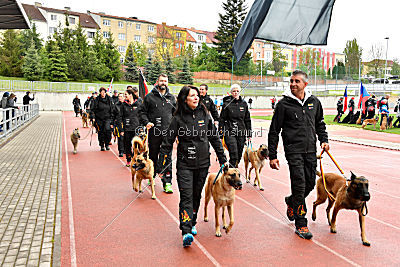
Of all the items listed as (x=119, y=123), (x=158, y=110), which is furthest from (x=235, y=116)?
(x=119, y=123)

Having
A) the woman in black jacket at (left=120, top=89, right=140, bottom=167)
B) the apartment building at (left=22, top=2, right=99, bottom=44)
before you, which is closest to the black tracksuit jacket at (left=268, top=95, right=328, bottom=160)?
the woman in black jacket at (left=120, top=89, right=140, bottom=167)

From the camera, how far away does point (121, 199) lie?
6953 mm

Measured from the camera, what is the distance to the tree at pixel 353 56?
75.7 m

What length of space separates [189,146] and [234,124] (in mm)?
3483

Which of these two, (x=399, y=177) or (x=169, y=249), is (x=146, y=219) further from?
(x=399, y=177)

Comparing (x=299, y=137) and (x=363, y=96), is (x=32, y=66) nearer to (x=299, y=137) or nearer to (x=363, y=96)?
(x=363, y=96)

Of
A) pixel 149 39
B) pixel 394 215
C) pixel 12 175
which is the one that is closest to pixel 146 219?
pixel 394 215

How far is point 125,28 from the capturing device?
8606cm

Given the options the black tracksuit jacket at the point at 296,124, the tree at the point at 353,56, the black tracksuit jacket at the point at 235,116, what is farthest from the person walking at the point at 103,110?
the tree at the point at 353,56

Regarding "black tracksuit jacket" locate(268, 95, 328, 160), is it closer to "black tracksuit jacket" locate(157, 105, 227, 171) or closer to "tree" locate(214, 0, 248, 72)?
"black tracksuit jacket" locate(157, 105, 227, 171)

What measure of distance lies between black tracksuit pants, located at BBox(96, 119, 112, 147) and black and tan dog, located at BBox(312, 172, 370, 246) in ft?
30.7

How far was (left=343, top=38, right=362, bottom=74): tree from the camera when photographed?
7569 cm

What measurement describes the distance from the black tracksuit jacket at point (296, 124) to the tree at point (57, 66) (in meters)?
51.0

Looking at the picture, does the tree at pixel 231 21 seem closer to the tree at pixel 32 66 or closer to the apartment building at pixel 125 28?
the tree at pixel 32 66
